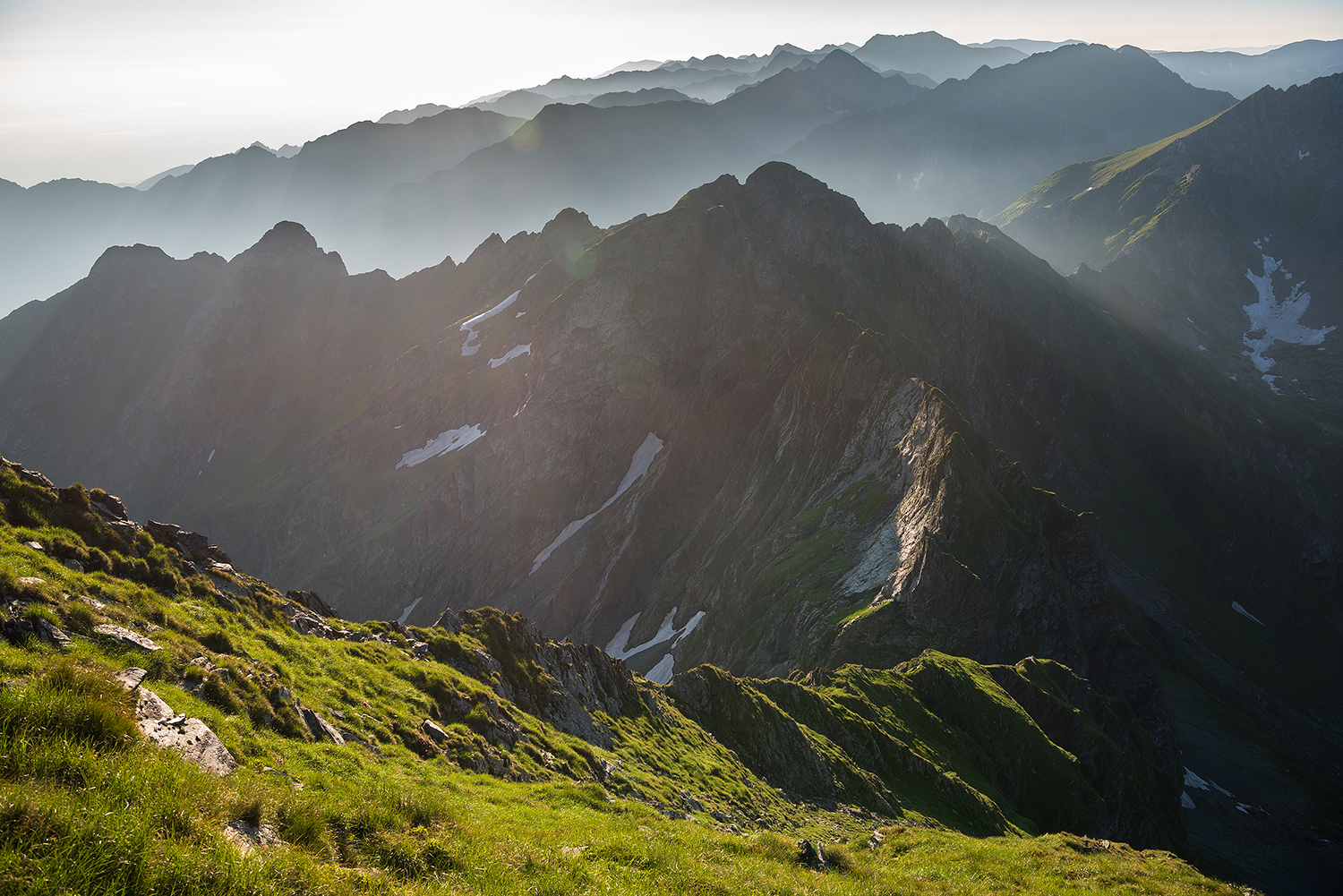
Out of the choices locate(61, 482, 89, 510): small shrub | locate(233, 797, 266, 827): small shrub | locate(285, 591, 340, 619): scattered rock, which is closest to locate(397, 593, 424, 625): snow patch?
locate(285, 591, 340, 619): scattered rock

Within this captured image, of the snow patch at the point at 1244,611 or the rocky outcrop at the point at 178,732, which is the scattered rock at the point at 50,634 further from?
the snow patch at the point at 1244,611

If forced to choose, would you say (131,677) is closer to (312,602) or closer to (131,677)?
(131,677)

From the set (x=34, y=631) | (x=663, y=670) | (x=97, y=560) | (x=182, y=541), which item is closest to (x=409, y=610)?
(x=663, y=670)

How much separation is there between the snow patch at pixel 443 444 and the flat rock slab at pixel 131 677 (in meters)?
132

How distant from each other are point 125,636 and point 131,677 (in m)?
2.72

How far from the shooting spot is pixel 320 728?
16.1 meters

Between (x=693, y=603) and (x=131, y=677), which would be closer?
(x=131, y=677)

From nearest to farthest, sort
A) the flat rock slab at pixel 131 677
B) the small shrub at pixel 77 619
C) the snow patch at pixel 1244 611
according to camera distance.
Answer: the flat rock slab at pixel 131 677, the small shrub at pixel 77 619, the snow patch at pixel 1244 611

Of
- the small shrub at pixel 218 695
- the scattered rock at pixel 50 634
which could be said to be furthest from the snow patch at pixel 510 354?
the scattered rock at pixel 50 634

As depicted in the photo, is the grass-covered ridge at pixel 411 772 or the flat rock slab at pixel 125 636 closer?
the grass-covered ridge at pixel 411 772

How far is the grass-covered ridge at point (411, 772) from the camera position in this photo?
7113mm

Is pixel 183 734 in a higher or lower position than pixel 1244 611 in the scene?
higher

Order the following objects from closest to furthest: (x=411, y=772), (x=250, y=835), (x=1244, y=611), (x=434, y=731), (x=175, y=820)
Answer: (x=175, y=820) → (x=250, y=835) → (x=411, y=772) → (x=434, y=731) → (x=1244, y=611)

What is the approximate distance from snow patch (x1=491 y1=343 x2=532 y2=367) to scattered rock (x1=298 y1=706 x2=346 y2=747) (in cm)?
12899
